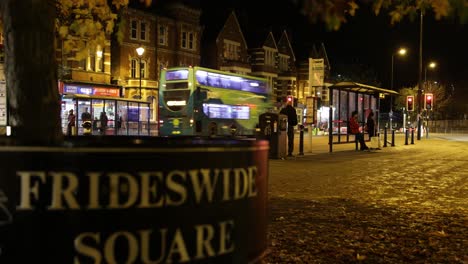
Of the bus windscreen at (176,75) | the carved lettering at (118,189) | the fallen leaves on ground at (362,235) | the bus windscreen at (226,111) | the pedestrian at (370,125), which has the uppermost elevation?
the bus windscreen at (176,75)

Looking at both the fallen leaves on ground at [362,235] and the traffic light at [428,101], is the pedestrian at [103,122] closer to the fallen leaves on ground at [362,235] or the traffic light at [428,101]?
the traffic light at [428,101]

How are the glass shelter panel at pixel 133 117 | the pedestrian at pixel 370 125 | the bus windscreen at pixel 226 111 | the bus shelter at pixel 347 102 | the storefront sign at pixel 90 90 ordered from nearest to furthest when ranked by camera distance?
the bus shelter at pixel 347 102 < the pedestrian at pixel 370 125 < the bus windscreen at pixel 226 111 < the glass shelter panel at pixel 133 117 < the storefront sign at pixel 90 90

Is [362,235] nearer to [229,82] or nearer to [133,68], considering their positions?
[229,82]

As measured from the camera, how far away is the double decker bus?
89.5 feet

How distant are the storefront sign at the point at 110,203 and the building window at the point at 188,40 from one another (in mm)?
48813

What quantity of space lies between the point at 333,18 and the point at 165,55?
46.2 m

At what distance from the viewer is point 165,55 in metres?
49.2

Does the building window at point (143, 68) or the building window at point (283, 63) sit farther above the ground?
the building window at point (283, 63)

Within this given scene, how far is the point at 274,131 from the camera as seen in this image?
17.2 meters

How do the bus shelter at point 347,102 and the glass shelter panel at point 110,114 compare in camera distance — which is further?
the glass shelter panel at point 110,114

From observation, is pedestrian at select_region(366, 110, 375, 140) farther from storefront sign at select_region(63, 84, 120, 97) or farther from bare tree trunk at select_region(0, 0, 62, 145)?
storefront sign at select_region(63, 84, 120, 97)

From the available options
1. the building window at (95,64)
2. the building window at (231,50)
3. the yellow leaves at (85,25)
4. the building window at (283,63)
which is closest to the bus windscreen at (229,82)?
the building window at (95,64)

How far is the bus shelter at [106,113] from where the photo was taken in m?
32.7

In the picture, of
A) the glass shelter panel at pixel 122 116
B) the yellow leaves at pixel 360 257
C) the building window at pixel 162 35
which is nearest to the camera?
the yellow leaves at pixel 360 257
